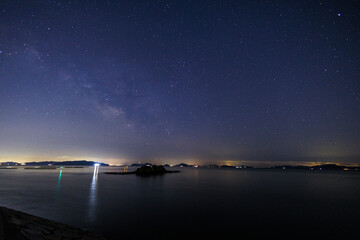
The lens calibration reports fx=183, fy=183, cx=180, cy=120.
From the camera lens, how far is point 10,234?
7.32 meters

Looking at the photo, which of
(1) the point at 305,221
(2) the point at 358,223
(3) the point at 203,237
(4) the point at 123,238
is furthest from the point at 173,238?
(2) the point at 358,223

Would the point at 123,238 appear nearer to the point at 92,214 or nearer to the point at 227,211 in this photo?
the point at 92,214

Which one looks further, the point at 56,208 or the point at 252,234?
the point at 56,208

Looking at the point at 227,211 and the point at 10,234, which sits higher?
the point at 10,234

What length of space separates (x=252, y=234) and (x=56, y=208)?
63.1 feet

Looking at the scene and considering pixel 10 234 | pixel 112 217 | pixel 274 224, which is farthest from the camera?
pixel 112 217

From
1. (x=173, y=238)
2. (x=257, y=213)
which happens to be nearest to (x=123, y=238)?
(x=173, y=238)

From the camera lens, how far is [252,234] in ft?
42.6

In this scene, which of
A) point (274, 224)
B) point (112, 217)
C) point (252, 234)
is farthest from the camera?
point (112, 217)

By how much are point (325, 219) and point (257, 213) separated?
6160 millimetres

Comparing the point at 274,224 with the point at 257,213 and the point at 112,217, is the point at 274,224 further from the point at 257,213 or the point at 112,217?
the point at 112,217

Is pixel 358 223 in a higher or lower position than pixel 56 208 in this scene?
lower

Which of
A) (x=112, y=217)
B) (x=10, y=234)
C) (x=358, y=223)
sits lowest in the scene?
(x=358, y=223)

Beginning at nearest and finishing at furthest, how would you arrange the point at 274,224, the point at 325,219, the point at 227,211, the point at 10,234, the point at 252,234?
the point at 10,234 → the point at 252,234 → the point at 274,224 → the point at 325,219 → the point at 227,211
